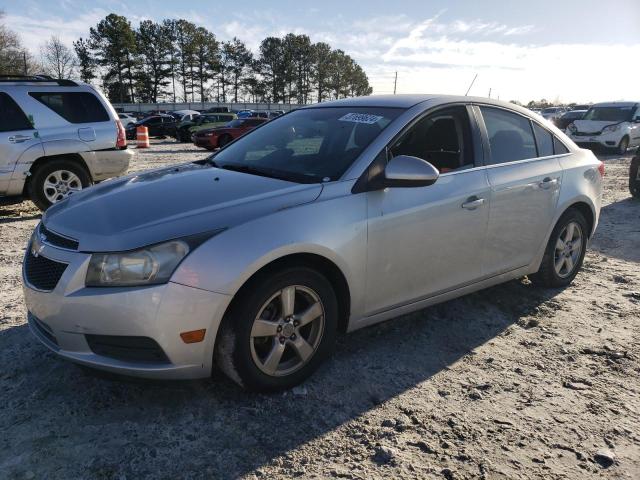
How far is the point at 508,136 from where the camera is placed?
402cm

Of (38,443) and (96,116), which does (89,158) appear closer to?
(96,116)

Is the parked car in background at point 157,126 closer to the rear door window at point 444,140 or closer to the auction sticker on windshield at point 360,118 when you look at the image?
the auction sticker on windshield at point 360,118

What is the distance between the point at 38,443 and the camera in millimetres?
2422

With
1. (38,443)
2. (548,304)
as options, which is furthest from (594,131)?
(38,443)

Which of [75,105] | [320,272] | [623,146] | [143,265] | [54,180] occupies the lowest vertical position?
[623,146]

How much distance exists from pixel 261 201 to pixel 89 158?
5.78 metres

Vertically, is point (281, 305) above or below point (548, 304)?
above

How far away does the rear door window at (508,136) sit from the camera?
3861mm

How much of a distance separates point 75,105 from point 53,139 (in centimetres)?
65

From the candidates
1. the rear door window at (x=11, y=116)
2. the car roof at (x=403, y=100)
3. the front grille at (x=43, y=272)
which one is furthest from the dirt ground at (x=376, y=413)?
the rear door window at (x=11, y=116)

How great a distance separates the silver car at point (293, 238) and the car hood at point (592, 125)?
1525 centimetres

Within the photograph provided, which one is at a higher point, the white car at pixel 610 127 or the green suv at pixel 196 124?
the white car at pixel 610 127

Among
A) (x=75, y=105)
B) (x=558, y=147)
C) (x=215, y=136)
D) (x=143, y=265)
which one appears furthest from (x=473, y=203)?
(x=215, y=136)

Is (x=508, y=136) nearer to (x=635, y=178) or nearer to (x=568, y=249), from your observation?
(x=568, y=249)
